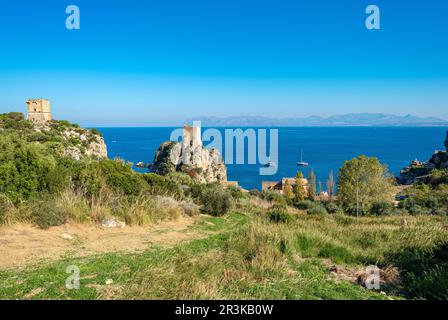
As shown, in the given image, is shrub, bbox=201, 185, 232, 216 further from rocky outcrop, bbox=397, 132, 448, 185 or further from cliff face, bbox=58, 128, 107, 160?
rocky outcrop, bbox=397, 132, 448, 185

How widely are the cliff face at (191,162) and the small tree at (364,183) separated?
24437 mm

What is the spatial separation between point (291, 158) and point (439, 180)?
273 ft

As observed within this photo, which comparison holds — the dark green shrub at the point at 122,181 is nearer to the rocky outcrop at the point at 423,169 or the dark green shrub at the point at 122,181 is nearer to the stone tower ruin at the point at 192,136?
the stone tower ruin at the point at 192,136

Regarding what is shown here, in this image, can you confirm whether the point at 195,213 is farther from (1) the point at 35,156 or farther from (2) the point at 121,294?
(2) the point at 121,294

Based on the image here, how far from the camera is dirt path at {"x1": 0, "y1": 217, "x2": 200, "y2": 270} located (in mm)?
6215

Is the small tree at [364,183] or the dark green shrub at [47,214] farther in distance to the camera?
the small tree at [364,183]

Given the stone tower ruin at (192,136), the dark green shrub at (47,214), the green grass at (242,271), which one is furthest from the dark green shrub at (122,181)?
the stone tower ruin at (192,136)

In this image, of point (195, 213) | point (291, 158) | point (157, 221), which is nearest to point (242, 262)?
point (157, 221)

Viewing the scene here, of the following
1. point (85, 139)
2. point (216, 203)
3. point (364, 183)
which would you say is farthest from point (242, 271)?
point (85, 139)

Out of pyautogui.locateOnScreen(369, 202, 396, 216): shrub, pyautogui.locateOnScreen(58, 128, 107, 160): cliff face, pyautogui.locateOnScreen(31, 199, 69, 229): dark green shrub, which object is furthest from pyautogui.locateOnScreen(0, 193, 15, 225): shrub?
pyautogui.locateOnScreen(58, 128, 107, 160): cliff face

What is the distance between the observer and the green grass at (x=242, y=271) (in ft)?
14.6

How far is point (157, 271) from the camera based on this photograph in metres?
4.93

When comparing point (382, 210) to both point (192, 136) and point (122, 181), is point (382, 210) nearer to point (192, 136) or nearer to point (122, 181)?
point (122, 181)
